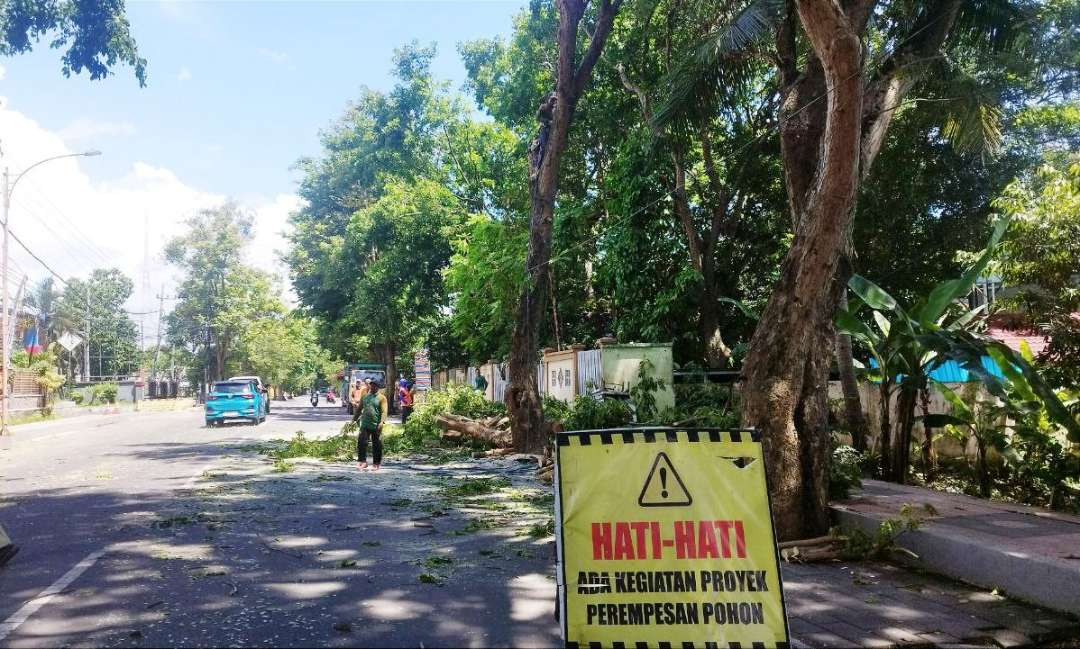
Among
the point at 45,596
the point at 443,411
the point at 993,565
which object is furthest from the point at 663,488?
the point at 443,411

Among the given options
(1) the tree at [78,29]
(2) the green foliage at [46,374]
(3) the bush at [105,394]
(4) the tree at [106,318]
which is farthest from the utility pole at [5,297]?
(4) the tree at [106,318]

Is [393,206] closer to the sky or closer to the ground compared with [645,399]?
closer to the sky

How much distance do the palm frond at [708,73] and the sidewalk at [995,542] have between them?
6832 millimetres

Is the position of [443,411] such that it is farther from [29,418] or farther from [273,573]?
[29,418]

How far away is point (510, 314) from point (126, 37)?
12.5 m

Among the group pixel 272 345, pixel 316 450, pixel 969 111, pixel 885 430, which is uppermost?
pixel 969 111

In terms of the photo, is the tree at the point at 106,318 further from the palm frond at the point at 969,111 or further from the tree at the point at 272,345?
the palm frond at the point at 969,111

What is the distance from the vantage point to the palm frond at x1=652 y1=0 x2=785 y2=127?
461 inches

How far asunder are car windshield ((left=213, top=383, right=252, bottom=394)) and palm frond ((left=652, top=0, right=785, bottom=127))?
69.0 ft

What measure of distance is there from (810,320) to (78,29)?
40.9 feet

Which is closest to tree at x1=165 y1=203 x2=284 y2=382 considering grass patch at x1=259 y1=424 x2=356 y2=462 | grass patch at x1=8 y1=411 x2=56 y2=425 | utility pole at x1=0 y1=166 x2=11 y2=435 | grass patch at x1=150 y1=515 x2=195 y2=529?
grass patch at x1=8 y1=411 x2=56 y2=425

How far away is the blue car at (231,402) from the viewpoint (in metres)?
27.9

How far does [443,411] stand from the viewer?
76.6ft

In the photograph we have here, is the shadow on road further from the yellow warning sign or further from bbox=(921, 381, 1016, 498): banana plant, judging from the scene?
bbox=(921, 381, 1016, 498): banana plant
